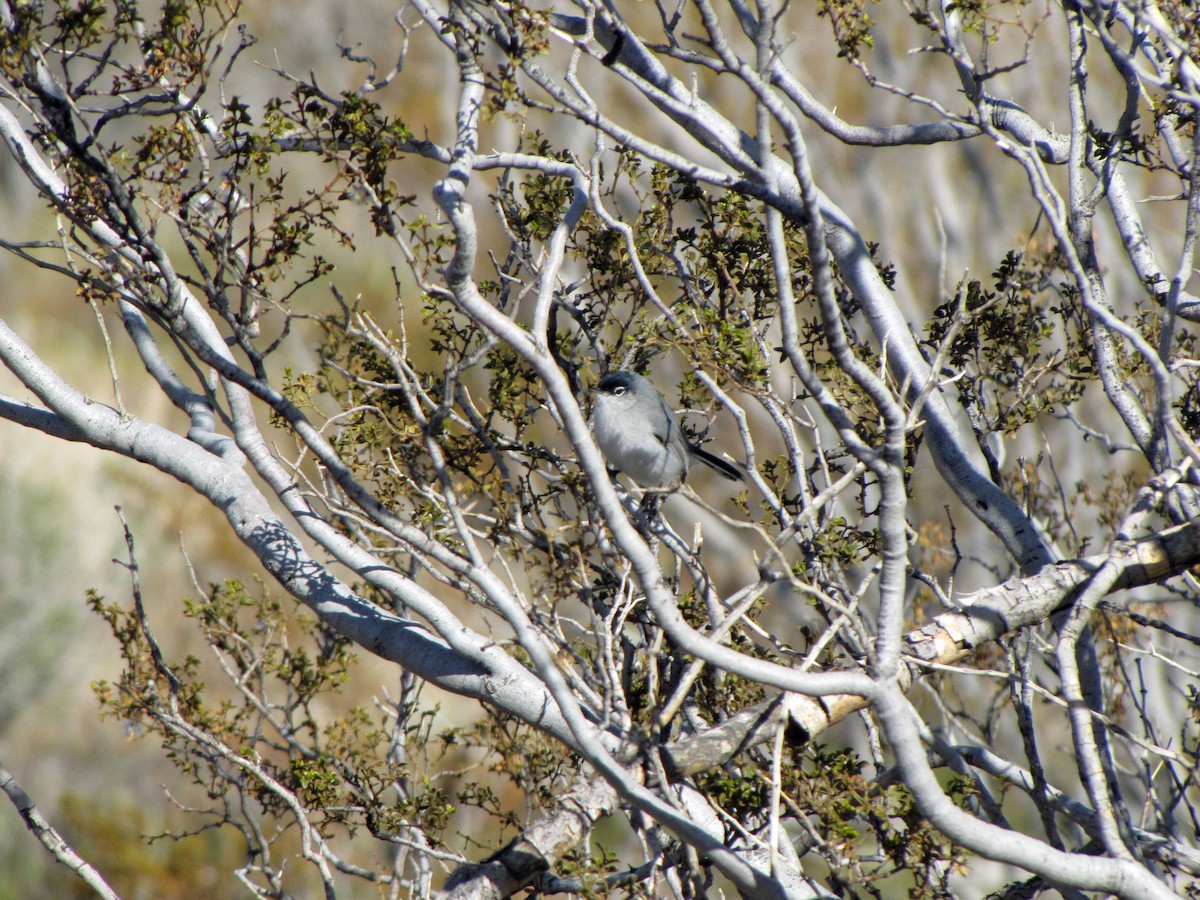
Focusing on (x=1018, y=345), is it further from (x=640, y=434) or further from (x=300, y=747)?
(x=300, y=747)

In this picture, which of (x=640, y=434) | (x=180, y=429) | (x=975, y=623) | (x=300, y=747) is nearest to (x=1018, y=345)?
(x=975, y=623)

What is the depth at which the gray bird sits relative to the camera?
3.64 meters

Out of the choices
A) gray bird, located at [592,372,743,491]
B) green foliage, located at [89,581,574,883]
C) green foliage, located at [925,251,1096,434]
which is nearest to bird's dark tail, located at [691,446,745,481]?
gray bird, located at [592,372,743,491]

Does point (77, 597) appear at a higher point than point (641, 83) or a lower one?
higher

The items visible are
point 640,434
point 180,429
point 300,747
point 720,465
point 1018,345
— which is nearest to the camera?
point 1018,345

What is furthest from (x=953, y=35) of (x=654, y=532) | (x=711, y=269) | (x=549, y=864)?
(x=549, y=864)

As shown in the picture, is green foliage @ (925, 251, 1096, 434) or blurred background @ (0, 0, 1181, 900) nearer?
green foliage @ (925, 251, 1096, 434)

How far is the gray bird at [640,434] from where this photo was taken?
3.64m

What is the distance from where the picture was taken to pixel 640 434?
12.9 feet

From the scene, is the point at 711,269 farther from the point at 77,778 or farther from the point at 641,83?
the point at 77,778

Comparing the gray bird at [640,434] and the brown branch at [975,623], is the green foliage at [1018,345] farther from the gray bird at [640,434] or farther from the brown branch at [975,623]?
the gray bird at [640,434]

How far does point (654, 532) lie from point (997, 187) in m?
11.5

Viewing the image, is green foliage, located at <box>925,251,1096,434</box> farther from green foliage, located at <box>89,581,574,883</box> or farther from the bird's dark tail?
green foliage, located at <box>89,581,574,883</box>

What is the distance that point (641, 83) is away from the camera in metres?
2.46
